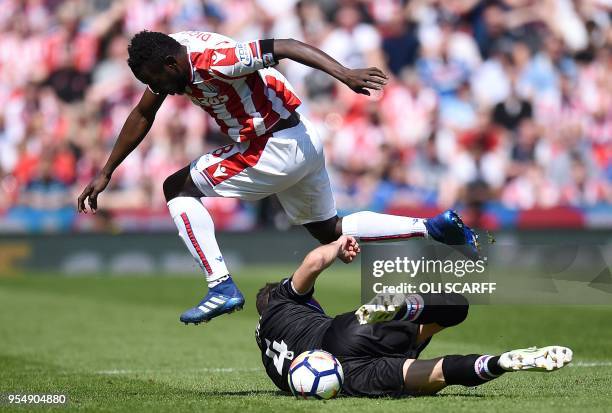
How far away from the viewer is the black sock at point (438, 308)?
7.39 meters

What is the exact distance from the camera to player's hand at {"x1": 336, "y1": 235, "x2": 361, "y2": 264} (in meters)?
7.37

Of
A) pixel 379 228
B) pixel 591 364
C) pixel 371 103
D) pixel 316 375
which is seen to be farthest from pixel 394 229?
pixel 371 103

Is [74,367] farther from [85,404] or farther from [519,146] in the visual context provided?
[519,146]

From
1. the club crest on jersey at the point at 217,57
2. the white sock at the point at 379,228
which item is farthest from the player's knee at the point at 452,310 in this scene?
the club crest on jersey at the point at 217,57

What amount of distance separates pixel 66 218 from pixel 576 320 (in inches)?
389

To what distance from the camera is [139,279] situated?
1958 cm

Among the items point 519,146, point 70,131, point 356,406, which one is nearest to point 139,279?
point 70,131

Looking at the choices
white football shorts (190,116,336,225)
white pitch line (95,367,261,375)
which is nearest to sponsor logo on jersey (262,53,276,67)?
white football shorts (190,116,336,225)

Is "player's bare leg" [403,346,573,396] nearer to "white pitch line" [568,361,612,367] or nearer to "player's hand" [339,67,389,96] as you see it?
"player's hand" [339,67,389,96]

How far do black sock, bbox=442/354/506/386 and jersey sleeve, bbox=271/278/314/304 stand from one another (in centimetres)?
114

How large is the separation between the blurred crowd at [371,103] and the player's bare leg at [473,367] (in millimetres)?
12154

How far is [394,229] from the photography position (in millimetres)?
8562

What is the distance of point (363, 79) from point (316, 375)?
1.91 metres

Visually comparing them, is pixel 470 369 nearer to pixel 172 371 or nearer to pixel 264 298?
pixel 264 298
